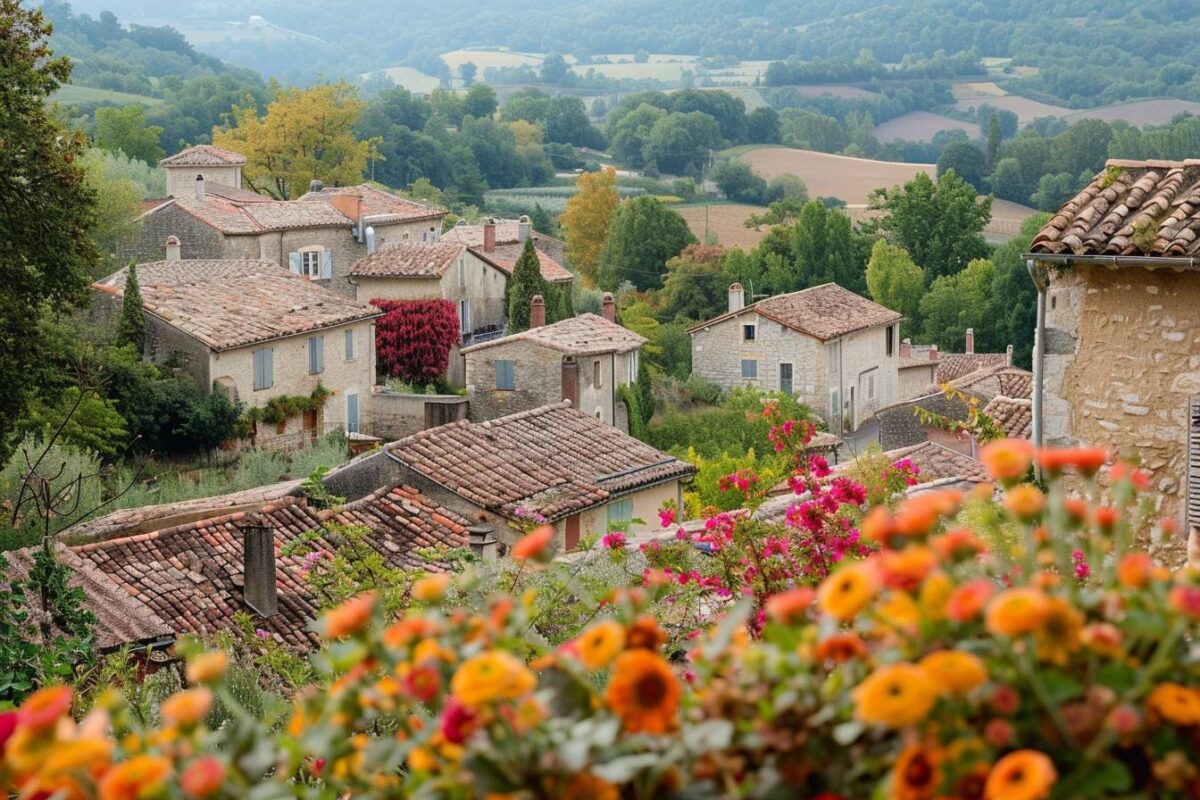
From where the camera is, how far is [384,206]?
2391 inches

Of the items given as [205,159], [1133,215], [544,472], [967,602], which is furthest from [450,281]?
[967,602]

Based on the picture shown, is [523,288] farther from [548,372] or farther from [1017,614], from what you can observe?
[1017,614]

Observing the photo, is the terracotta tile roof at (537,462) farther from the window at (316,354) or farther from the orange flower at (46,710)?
the orange flower at (46,710)

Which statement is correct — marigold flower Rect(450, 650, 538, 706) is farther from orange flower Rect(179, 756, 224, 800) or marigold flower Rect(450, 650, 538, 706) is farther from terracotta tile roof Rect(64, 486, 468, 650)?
terracotta tile roof Rect(64, 486, 468, 650)

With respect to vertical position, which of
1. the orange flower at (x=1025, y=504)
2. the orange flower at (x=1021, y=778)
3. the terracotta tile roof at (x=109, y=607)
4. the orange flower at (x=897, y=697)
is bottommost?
the terracotta tile roof at (x=109, y=607)

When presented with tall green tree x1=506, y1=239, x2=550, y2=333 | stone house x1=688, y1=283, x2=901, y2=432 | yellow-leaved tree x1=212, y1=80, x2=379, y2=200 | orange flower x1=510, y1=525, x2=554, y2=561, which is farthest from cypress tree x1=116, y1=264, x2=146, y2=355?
yellow-leaved tree x1=212, y1=80, x2=379, y2=200

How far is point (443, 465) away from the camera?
66.4 feet

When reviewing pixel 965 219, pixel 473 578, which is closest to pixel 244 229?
pixel 965 219

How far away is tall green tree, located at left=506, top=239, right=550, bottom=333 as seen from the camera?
49312 mm

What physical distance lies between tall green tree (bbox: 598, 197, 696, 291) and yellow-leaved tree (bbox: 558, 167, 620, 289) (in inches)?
241

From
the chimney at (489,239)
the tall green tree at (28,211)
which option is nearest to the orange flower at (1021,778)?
the tall green tree at (28,211)

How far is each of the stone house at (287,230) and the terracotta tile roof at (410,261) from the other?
46.8 inches

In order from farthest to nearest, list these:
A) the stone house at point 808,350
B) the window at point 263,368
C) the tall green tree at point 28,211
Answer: the stone house at point 808,350
the window at point 263,368
the tall green tree at point 28,211

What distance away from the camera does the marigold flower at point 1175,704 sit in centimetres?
190
